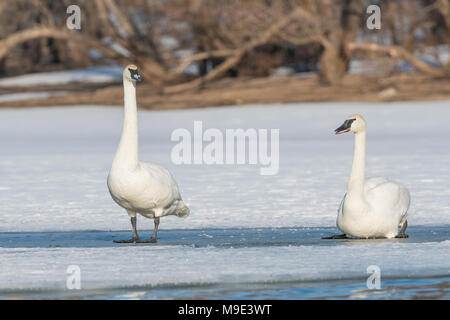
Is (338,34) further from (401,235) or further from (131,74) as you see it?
(401,235)

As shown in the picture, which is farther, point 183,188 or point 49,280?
point 183,188

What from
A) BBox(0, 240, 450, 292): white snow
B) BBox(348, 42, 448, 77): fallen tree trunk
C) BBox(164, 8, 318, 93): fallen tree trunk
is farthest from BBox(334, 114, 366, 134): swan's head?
BBox(164, 8, 318, 93): fallen tree trunk

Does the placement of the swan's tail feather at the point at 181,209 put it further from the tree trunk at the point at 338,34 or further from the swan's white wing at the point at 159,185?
the tree trunk at the point at 338,34

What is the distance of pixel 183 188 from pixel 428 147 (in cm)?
558

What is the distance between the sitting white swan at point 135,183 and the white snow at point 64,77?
79.8ft

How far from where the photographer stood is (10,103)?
26.8 m

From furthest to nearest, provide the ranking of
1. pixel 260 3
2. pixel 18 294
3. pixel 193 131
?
pixel 260 3
pixel 193 131
pixel 18 294

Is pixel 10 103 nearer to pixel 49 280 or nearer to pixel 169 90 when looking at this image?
pixel 169 90

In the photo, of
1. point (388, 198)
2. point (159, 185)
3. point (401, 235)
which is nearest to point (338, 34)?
point (401, 235)

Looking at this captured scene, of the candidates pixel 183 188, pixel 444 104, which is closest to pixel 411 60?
pixel 444 104

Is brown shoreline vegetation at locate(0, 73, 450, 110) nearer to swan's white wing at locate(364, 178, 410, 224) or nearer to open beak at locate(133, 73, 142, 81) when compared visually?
swan's white wing at locate(364, 178, 410, 224)

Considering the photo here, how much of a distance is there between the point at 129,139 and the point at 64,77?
25.8 metres

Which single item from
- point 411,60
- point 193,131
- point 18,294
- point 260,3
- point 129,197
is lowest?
point 18,294

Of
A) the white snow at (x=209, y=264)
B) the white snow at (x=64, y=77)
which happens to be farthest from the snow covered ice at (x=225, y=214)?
the white snow at (x=64, y=77)
